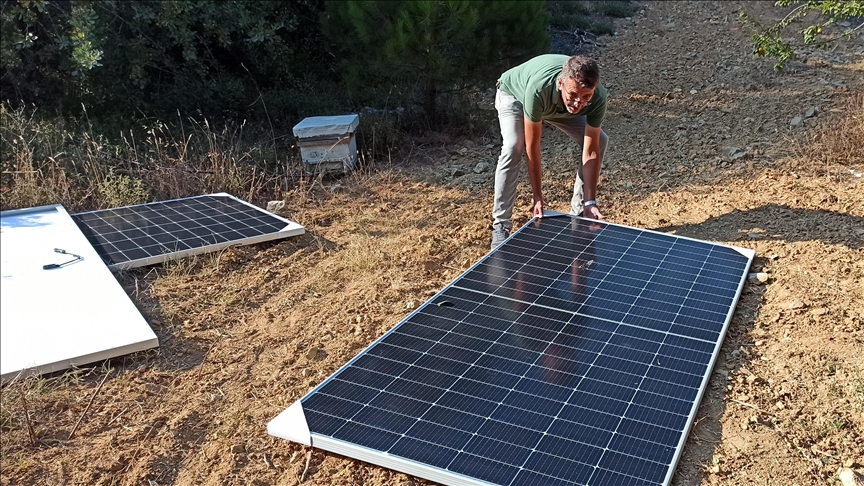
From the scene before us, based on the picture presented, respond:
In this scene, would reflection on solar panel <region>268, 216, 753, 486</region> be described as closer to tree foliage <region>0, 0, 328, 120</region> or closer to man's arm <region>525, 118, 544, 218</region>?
man's arm <region>525, 118, 544, 218</region>

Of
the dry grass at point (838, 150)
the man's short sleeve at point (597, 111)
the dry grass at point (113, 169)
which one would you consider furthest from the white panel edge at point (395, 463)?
the dry grass at point (838, 150)

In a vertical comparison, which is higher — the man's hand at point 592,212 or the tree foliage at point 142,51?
the tree foliage at point 142,51

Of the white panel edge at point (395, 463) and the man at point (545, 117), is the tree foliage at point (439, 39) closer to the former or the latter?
the man at point (545, 117)

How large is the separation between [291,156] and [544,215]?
11.0 feet

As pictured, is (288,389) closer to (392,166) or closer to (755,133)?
(392,166)

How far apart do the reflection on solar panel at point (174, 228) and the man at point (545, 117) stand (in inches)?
65.8

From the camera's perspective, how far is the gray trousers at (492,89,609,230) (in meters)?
5.58

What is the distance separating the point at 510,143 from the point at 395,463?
9.50ft

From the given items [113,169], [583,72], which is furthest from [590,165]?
[113,169]

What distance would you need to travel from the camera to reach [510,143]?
5594 millimetres

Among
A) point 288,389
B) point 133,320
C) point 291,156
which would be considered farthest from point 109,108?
point 288,389

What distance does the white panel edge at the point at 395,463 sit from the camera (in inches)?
126

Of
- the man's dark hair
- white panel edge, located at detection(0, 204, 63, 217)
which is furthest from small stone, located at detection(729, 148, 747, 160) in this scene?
white panel edge, located at detection(0, 204, 63, 217)

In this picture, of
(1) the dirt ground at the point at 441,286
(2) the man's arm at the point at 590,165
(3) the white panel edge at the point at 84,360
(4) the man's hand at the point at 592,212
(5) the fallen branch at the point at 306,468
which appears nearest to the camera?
(5) the fallen branch at the point at 306,468
